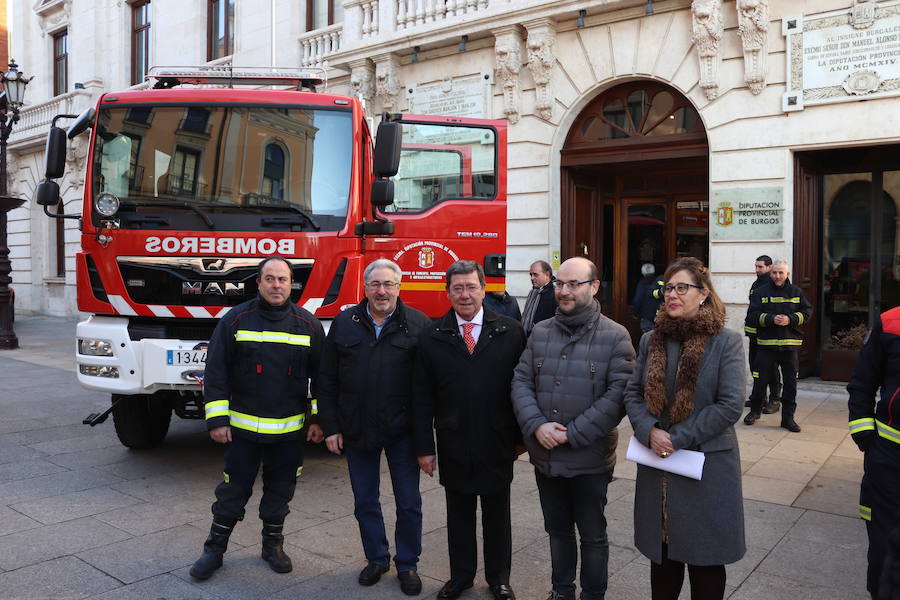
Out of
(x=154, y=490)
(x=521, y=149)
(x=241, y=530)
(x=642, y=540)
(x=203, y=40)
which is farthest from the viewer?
(x=203, y=40)

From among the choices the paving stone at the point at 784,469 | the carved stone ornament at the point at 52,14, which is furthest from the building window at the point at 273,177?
the carved stone ornament at the point at 52,14

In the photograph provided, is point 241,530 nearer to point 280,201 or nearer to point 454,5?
point 280,201

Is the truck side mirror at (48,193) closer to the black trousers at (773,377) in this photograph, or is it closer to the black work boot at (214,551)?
the black work boot at (214,551)

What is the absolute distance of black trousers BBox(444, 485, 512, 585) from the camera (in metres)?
3.65

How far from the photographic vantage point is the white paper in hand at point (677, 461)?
2887mm

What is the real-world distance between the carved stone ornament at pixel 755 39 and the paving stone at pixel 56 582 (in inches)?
361

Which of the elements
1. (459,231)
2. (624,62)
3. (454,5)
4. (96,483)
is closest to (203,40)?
(454,5)

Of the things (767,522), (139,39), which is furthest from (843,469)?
(139,39)

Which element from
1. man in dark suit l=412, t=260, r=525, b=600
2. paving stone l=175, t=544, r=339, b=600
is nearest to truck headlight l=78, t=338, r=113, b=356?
paving stone l=175, t=544, r=339, b=600

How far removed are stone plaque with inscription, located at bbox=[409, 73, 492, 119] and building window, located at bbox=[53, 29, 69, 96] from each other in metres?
15.5

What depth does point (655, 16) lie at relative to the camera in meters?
10.5

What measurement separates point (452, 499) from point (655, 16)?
8874 millimetres

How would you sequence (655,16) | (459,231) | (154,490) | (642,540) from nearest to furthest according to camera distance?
(642,540)
(154,490)
(459,231)
(655,16)

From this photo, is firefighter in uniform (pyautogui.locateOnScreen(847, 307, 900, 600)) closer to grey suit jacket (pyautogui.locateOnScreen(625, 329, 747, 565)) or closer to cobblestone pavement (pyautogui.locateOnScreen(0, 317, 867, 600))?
grey suit jacket (pyautogui.locateOnScreen(625, 329, 747, 565))
